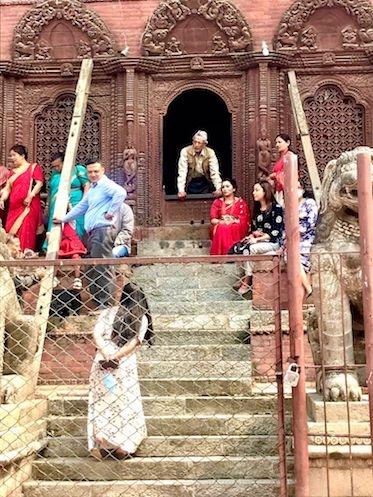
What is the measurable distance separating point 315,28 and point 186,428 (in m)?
8.69

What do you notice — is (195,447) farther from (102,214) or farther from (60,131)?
(60,131)

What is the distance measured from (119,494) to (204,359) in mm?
2292

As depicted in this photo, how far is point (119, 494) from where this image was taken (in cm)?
545

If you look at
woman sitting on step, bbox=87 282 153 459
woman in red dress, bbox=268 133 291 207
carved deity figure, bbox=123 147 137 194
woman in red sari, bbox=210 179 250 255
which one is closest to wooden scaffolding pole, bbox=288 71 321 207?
woman in red dress, bbox=268 133 291 207

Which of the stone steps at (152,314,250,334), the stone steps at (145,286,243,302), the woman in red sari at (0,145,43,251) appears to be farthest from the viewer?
the woman in red sari at (0,145,43,251)

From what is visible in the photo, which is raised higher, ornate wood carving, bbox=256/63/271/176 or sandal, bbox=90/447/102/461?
ornate wood carving, bbox=256/63/271/176

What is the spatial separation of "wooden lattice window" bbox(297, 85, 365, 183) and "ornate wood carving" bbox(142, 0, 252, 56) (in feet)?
5.09

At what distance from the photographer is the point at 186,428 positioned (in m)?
6.16

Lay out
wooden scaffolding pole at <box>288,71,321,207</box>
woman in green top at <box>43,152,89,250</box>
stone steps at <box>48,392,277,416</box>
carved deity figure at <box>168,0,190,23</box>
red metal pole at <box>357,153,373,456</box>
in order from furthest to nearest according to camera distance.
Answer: carved deity figure at <box>168,0,190,23</box> < woman in green top at <box>43,152,89,250</box> < wooden scaffolding pole at <box>288,71,321,207</box> < stone steps at <box>48,392,277,416</box> < red metal pole at <box>357,153,373,456</box>

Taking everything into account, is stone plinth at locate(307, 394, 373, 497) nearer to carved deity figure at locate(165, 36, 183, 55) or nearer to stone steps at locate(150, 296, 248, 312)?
stone steps at locate(150, 296, 248, 312)

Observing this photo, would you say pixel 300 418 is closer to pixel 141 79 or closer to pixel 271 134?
pixel 271 134

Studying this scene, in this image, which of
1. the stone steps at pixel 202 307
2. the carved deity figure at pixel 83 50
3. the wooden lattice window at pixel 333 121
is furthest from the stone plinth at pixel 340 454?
the carved deity figure at pixel 83 50

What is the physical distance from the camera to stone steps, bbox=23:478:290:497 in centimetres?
542

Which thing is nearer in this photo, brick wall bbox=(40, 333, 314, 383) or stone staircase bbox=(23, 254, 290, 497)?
stone staircase bbox=(23, 254, 290, 497)
